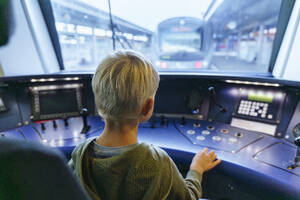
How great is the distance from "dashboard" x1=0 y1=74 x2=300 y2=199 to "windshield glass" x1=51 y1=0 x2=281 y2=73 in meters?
0.41

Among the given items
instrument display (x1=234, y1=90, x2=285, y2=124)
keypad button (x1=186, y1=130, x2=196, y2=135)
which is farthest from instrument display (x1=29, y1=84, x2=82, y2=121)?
instrument display (x1=234, y1=90, x2=285, y2=124)

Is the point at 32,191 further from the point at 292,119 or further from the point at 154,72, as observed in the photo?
the point at 292,119

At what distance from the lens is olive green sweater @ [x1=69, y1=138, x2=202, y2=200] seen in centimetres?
54

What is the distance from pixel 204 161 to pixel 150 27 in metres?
1.80

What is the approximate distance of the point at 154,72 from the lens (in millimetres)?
600

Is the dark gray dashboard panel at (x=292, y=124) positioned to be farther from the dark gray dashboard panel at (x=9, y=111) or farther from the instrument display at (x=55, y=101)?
the dark gray dashboard panel at (x=9, y=111)

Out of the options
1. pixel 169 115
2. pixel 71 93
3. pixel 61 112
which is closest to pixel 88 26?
pixel 71 93

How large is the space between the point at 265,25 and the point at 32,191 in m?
2.02

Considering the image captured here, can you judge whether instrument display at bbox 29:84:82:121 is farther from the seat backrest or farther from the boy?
the seat backrest

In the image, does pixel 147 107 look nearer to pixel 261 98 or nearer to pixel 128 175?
pixel 128 175

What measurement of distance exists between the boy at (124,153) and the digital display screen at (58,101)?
1.05m

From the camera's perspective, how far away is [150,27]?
7.39 feet

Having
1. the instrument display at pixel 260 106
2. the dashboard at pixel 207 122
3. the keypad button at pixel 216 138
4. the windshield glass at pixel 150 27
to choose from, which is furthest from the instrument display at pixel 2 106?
the instrument display at pixel 260 106

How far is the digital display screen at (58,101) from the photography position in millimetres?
1494
